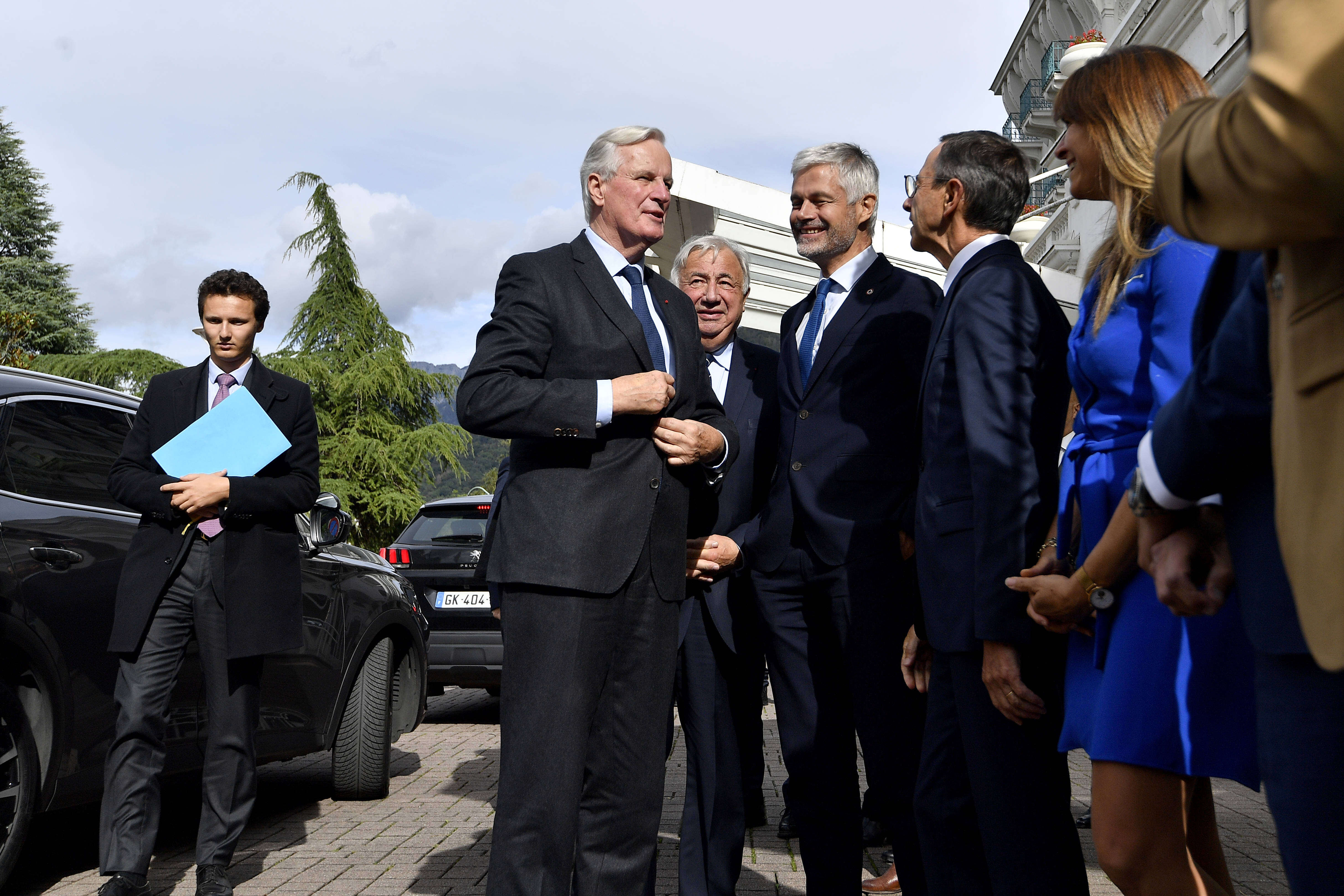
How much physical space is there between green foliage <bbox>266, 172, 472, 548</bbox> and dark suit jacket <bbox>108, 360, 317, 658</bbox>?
23.3m

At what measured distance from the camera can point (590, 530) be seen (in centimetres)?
287

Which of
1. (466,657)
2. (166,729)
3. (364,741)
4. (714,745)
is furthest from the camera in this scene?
(466,657)

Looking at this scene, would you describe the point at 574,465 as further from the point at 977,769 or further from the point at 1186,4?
the point at 1186,4

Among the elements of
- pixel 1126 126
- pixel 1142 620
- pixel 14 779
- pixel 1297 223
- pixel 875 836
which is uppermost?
pixel 1126 126

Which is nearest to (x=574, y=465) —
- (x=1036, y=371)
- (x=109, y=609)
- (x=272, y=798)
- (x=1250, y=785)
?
(x=1036, y=371)

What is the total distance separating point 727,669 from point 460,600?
5736mm

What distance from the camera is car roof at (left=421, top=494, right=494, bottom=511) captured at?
9.70m

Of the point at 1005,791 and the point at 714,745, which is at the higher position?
the point at 1005,791

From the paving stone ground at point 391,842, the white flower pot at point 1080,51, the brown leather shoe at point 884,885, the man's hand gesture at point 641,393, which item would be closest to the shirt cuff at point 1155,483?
the man's hand gesture at point 641,393

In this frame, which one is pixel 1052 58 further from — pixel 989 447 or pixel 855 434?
pixel 989 447

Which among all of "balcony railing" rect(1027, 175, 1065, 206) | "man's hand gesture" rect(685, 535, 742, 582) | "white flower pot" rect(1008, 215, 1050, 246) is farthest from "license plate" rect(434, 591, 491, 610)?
"white flower pot" rect(1008, 215, 1050, 246)

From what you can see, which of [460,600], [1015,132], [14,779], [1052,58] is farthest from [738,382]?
[1015,132]

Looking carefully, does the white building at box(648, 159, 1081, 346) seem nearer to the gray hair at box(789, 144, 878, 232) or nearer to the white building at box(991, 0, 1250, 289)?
the white building at box(991, 0, 1250, 289)

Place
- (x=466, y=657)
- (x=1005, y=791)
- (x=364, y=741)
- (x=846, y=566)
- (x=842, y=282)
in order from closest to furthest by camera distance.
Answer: (x=1005, y=791) < (x=846, y=566) < (x=842, y=282) < (x=364, y=741) < (x=466, y=657)
